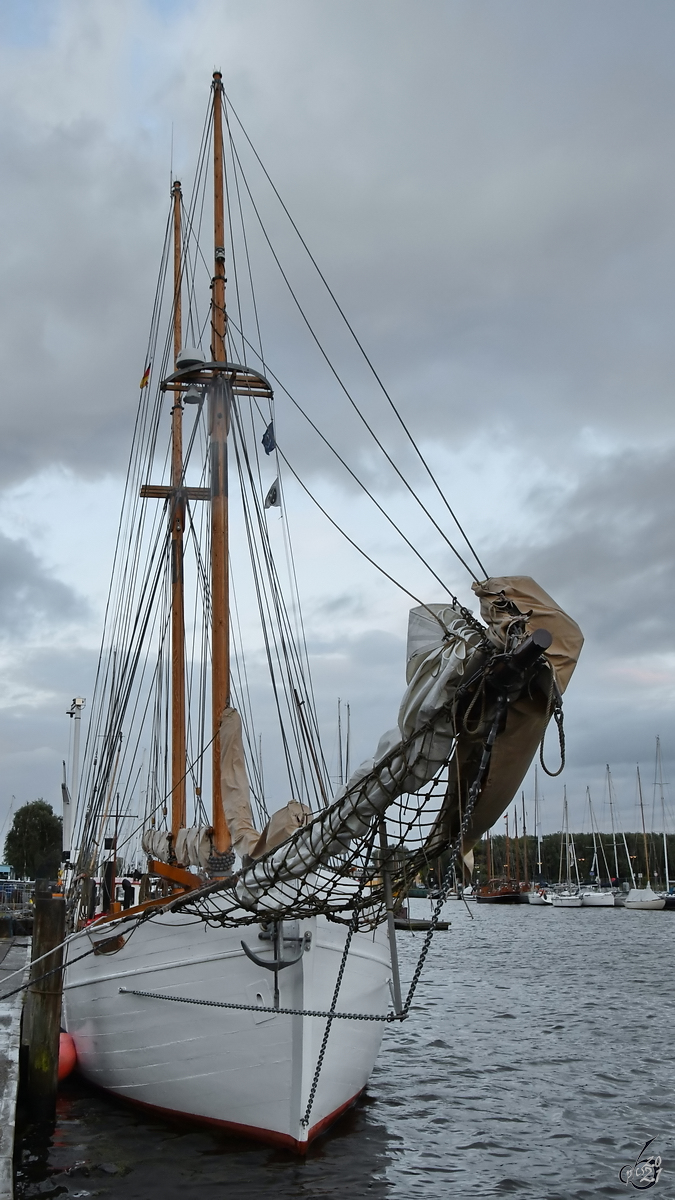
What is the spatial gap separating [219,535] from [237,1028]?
7.14 metres

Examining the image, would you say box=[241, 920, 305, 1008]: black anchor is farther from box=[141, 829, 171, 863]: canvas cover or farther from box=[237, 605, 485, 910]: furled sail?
box=[141, 829, 171, 863]: canvas cover

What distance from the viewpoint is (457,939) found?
6725 centimetres

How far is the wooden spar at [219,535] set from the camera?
15.2 m

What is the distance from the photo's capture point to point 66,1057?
53.8 feet

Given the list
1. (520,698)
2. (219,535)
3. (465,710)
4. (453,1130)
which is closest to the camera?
(520,698)

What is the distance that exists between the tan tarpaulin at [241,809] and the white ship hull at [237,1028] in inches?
40.8

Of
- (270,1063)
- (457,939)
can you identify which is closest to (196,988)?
(270,1063)

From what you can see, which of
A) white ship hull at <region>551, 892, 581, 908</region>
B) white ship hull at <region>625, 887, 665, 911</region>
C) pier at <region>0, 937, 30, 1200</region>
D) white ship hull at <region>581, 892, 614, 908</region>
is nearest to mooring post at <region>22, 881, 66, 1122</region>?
pier at <region>0, 937, 30, 1200</region>

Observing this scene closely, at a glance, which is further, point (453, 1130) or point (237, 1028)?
point (453, 1130)

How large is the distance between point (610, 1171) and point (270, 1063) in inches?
197

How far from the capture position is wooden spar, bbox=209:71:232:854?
599 inches

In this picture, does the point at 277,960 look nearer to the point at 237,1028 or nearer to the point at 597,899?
the point at 237,1028

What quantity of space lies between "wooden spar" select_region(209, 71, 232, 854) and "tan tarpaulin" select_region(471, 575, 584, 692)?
25.8 ft

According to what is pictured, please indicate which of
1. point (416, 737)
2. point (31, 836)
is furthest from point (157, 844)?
point (31, 836)
